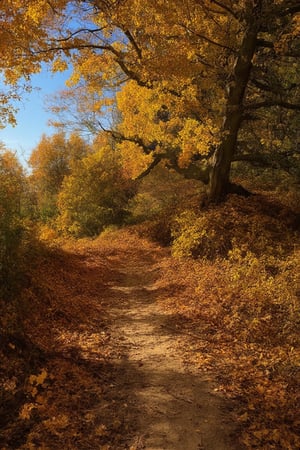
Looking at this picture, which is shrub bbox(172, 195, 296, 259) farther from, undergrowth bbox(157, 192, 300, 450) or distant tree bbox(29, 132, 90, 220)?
distant tree bbox(29, 132, 90, 220)

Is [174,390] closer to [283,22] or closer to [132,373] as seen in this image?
[132,373]

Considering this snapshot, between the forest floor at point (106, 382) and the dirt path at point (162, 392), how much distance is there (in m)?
0.01

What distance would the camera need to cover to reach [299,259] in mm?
8930

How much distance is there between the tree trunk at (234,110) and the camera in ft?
38.5

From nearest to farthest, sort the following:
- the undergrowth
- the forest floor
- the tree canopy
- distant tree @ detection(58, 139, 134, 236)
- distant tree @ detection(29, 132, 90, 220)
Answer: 1. the forest floor
2. the undergrowth
3. the tree canopy
4. distant tree @ detection(58, 139, 134, 236)
5. distant tree @ detection(29, 132, 90, 220)

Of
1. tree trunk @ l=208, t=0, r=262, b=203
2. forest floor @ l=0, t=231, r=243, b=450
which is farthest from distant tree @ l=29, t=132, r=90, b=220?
forest floor @ l=0, t=231, r=243, b=450

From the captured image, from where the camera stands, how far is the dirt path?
159 inches

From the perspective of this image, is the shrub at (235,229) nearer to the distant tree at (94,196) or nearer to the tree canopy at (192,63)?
the tree canopy at (192,63)

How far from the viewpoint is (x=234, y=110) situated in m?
12.9

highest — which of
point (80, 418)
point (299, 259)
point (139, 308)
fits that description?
point (299, 259)

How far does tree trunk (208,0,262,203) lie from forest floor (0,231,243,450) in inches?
254

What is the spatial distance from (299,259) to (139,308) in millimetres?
3884

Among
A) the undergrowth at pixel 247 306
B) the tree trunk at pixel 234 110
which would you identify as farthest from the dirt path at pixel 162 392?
the tree trunk at pixel 234 110

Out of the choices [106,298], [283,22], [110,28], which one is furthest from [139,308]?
[283,22]
